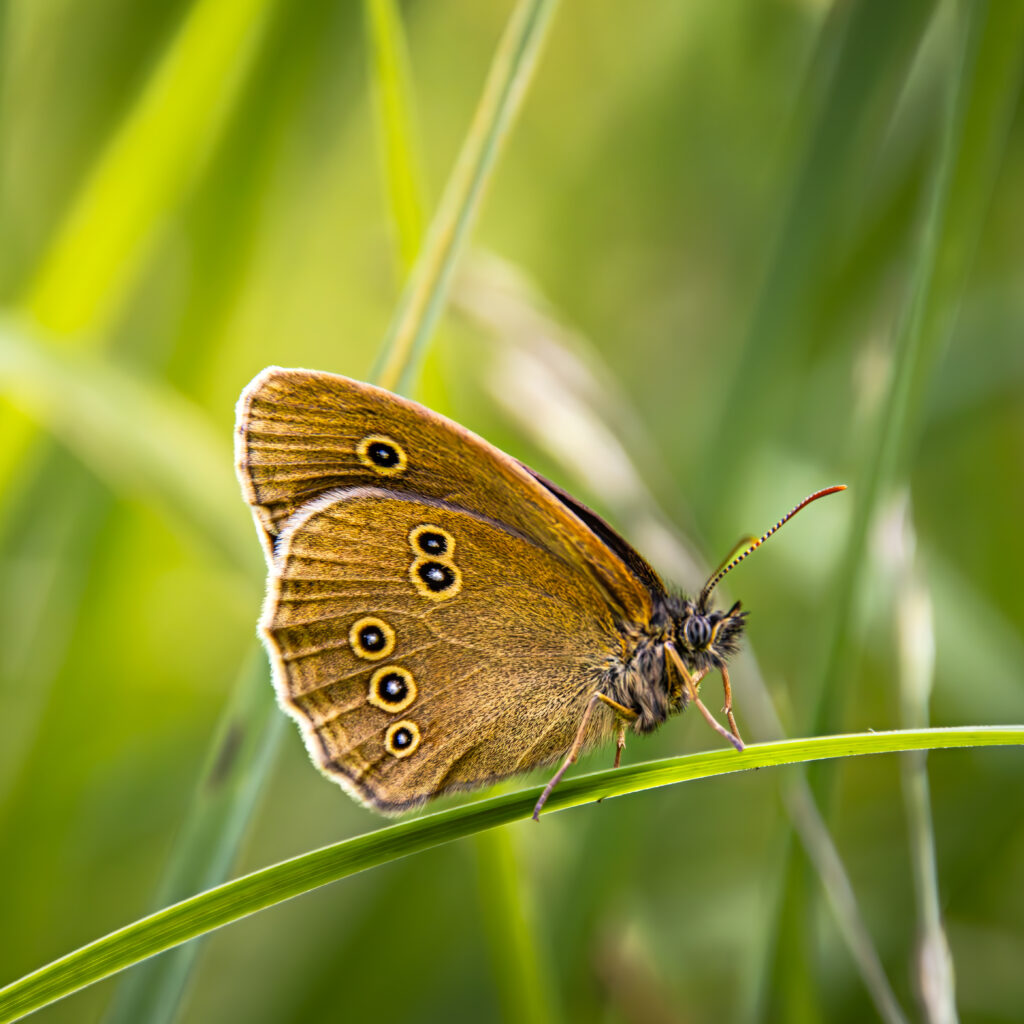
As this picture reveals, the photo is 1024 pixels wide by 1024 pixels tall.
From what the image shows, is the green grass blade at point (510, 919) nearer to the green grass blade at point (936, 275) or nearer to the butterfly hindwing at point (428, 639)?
the butterfly hindwing at point (428, 639)

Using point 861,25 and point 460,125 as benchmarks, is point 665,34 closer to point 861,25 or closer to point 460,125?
point 460,125

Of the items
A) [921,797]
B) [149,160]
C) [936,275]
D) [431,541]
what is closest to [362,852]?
[431,541]

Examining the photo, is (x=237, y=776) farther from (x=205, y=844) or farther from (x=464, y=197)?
(x=464, y=197)

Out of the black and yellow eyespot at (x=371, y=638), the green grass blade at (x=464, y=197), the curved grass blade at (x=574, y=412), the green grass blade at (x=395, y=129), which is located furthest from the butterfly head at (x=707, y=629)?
the green grass blade at (x=395, y=129)

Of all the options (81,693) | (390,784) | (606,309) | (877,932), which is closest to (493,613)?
(390,784)

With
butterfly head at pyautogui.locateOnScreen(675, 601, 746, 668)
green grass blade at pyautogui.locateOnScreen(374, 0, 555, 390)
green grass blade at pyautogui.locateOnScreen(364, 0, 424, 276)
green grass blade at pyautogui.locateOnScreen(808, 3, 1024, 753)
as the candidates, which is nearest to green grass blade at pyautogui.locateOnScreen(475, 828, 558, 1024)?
butterfly head at pyautogui.locateOnScreen(675, 601, 746, 668)

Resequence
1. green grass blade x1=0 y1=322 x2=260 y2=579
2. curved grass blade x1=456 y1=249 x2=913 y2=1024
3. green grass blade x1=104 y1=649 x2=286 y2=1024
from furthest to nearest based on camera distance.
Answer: curved grass blade x1=456 y1=249 x2=913 y2=1024 < green grass blade x1=0 y1=322 x2=260 y2=579 < green grass blade x1=104 y1=649 x2=286 y2=1024

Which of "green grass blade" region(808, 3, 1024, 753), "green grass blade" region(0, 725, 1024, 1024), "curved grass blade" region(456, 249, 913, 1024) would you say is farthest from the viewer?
"curved grass blade" region(456, 249, 913, 1024)

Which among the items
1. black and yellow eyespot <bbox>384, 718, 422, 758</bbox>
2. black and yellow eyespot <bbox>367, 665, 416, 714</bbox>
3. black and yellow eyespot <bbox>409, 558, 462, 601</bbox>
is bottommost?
black and yellow eyespot <bbox>384, 718, 422, 758</bbox>

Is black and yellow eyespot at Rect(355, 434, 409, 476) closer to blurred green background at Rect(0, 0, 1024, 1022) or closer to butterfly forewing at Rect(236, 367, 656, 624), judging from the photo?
butterfly forewing at Rect(236, 367, 656, 624)
